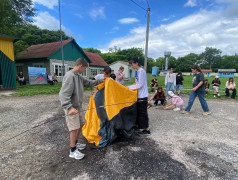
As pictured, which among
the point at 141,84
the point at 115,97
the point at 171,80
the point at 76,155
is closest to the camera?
the point at 76,155

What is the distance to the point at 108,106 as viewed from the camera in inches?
105

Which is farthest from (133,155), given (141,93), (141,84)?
(141,84)

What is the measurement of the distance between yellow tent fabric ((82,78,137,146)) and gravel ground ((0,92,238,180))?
328mm

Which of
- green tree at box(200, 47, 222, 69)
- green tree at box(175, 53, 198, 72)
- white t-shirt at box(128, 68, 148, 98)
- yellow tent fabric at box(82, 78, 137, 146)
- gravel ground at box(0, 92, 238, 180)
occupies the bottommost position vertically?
gravel ground at box(0, 92, 238, 180)

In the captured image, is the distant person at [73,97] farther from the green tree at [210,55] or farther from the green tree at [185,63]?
the green tree at [210,55]

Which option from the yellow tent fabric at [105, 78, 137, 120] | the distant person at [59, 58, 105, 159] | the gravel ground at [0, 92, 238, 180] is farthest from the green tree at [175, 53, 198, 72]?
the distant person at [59, 58, 105, 159]

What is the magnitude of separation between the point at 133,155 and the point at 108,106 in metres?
1.05

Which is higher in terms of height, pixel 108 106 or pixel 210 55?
pixel 210 55

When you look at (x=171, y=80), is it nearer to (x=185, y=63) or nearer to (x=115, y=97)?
(x=115, y=97)

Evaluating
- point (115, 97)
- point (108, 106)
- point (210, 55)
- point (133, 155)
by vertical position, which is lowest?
point (133, 155)

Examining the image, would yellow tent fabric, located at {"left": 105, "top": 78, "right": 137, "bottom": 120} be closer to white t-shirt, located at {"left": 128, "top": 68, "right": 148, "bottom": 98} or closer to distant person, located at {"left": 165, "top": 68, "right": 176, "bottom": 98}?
white t-shirt, located at {"left": 128, "top": 68, "right": 148, "bottom": 98}

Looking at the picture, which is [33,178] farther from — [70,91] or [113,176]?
[70,91]

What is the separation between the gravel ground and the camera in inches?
81.4

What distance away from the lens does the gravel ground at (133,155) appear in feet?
6.78
